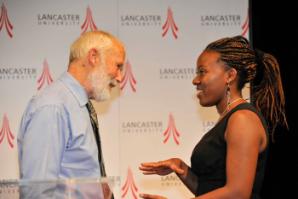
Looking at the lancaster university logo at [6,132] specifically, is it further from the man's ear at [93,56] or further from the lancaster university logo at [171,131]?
the man's ear at [93,56]

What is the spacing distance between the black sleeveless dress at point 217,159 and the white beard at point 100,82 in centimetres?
52

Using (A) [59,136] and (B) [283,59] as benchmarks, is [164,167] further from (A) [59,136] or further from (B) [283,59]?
(B) [283,59]

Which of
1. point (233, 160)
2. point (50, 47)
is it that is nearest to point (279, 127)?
point (50, 47)

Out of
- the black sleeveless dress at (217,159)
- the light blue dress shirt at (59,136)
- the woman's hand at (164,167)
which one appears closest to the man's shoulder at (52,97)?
the light blue dress shirt at (59,136)

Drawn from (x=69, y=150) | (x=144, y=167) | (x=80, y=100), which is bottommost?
(x=144, y=167)

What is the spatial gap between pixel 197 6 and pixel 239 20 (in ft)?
1.10

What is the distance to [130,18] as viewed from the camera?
3936 millimetres

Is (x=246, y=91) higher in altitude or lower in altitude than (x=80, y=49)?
lower

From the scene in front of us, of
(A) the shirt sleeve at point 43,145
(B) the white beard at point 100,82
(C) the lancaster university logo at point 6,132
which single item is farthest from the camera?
(C) the lancaster university logo at point 6,132

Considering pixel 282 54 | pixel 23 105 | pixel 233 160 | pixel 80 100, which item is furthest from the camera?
pixel 282 54

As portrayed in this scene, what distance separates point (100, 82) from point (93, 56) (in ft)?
0.40

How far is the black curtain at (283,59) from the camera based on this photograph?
13.4 ft

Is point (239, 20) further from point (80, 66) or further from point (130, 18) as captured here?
point (80, 66)

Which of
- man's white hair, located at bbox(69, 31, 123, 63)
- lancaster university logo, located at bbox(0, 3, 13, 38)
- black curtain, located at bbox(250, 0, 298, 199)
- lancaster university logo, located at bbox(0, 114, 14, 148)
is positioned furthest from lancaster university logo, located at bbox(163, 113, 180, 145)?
man's white hair, located at bbox(69, 31, 123, 63)
